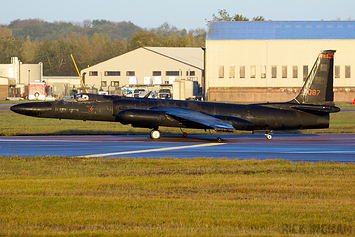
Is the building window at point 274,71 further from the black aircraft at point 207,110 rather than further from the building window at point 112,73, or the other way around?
the building window at point 112,73

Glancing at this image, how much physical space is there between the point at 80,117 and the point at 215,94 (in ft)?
160

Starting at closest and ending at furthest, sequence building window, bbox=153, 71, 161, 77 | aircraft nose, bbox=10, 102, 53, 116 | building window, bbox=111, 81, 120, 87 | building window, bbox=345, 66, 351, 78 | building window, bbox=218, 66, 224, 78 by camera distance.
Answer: aircraft nose, bbox=10, 102, 53, 116, building window, bbox=345, 66, 351, 78, building window, bbox=218, 66, 224, 78, building window, bbox=111, 81, 120, 87, building window, bbox=153, 71, 161, 77

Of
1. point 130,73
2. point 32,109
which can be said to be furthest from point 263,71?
point 32,109

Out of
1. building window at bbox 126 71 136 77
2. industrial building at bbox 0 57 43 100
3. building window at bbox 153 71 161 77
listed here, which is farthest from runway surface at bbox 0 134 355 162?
industrial building at bbox 0 57 43 100

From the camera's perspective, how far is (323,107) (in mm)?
23781

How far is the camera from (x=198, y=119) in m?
21.8

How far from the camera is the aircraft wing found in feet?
68.1

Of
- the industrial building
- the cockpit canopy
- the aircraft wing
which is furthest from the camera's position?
the industrial building

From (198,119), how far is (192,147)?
1963 millimetres

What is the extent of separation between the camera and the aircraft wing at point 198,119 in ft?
68.1

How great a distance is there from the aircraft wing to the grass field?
5581 millimetres

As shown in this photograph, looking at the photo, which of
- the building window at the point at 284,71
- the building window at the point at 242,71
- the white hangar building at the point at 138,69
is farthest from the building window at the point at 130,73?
the building window at the point at 284,71

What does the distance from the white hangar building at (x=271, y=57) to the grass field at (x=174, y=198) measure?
181 feet

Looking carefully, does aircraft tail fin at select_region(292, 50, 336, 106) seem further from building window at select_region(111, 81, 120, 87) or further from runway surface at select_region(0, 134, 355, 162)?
building window at select_region(111, 81, 120, 87)
